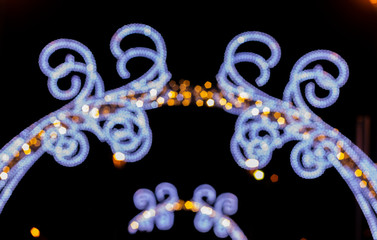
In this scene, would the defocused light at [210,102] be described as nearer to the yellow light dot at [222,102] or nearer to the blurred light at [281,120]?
the yellow light dot at [222,102]

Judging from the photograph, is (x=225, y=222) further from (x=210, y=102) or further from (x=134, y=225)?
(x=210, y=102)

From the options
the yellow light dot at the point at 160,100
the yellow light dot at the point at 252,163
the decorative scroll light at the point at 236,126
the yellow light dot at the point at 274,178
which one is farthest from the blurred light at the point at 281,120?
the yellow light dot at the point at 274,178

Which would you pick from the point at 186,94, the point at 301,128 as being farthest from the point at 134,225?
the point at 301,128

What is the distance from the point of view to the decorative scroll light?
3.95m

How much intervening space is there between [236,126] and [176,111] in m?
0.97

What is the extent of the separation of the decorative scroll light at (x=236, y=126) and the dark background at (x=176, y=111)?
801mm

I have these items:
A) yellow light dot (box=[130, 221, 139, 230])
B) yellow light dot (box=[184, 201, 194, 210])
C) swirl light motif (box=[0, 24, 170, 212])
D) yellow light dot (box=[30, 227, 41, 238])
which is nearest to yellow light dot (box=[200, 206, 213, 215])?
yellow light dot (box=[184, 201, 194, 210])

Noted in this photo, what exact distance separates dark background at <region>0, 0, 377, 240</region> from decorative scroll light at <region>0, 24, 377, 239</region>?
0.80 m

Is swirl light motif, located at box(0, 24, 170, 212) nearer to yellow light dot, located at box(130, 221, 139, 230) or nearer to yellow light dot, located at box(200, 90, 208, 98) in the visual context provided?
yellow light dot, located at box(200, 90, 208, 98)

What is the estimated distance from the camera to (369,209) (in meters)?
3.96

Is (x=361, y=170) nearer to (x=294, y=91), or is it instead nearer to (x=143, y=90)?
(x=294, y=91)

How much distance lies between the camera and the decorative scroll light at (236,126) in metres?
3.95

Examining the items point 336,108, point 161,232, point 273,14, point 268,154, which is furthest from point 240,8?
point 161,232

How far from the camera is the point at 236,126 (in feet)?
13.1
